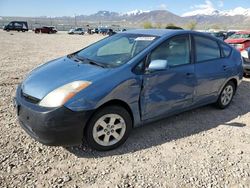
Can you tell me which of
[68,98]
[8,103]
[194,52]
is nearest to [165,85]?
[194,52]

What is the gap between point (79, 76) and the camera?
3.49 metres

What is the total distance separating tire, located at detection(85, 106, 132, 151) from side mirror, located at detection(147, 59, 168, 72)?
69 centimetres

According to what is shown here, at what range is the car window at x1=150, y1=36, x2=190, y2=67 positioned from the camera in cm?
399

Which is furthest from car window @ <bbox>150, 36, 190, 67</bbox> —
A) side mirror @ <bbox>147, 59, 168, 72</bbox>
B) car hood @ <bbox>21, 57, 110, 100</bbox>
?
car hood @ <bbox>21, 57, 110, 100</bbox>

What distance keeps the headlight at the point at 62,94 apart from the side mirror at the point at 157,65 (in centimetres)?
92

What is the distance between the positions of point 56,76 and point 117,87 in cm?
85

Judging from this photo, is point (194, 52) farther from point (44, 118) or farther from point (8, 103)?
point (8, 103)

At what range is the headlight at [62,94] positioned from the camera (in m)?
3.16

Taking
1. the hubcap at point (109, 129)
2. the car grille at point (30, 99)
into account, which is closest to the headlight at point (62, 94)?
the car grille at point (30, 99)

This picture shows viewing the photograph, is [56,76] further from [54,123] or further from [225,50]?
[225,50]

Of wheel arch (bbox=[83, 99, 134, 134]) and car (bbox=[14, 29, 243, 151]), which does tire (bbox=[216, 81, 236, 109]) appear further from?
wheel arch (bbox=[83, 99, 134, 134])

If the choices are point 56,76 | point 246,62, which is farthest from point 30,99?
point 246,62

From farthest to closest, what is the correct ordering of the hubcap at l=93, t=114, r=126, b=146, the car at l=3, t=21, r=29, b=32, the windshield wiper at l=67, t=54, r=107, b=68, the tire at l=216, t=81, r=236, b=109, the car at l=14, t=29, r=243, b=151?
the car at l=3, t=21, r=29, b=32 → the tire at l=216, t=81, r=236, b=109 → the windshield wiper at l=67, t=54, r=107, b=68 → the hubcap at l=93, t=114, r=126, b=146 → the car at l=14, t=29, r=243, b=151

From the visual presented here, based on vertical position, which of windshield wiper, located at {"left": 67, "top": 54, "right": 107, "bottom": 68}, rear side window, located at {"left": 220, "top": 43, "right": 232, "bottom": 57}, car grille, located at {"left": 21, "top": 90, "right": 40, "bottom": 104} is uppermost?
rear side window, located at {"left": 220, "top": 43, "right": 232, "bottom": 57}
